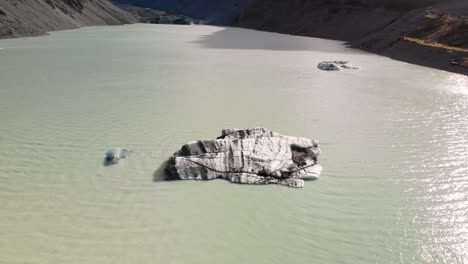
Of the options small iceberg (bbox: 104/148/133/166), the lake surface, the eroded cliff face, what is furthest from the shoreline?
small iceberg (bbox: 104/148/133/166)

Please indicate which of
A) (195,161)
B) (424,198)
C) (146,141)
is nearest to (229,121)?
(146,141)

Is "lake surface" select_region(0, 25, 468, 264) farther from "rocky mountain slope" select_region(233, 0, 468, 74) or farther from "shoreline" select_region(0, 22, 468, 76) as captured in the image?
"rocky mountain slope" select_region(233, 0, 468, 74)

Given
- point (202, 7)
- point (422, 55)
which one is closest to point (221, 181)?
point (422, 55)

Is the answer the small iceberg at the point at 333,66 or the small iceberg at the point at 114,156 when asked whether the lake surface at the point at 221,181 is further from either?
the small iceberg at the point at 333,66

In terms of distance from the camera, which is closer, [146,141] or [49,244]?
[49,244]

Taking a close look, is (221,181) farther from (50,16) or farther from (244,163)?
(50,16)

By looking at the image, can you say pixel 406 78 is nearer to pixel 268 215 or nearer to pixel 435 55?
pixel 435 55
